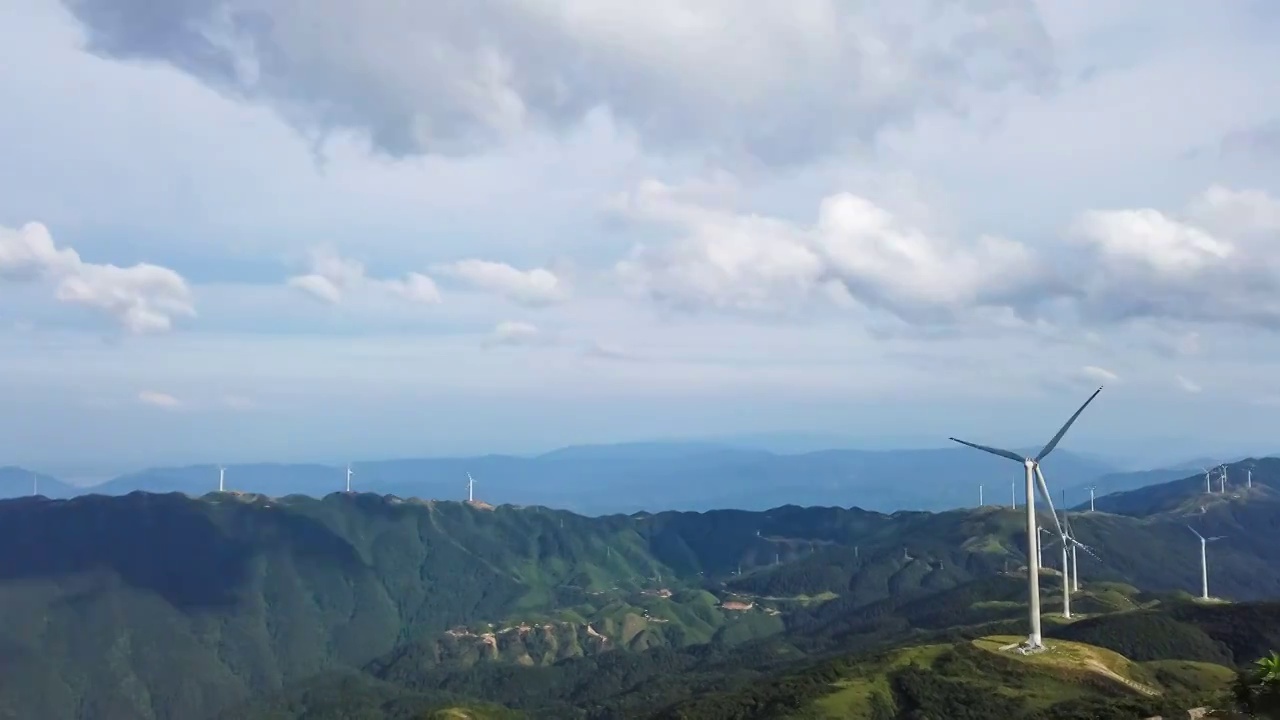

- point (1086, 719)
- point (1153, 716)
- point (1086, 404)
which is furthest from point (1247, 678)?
point (1086, 404)

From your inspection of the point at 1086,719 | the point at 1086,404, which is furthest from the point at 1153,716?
the point at 1086,404

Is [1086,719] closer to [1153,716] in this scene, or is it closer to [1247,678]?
[1153,716]

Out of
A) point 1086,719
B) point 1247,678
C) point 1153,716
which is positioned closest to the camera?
point 1247,678

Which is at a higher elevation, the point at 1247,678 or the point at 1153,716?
the point at 1247,678

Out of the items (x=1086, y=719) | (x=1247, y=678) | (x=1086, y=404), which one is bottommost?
(x=1086, y=719)

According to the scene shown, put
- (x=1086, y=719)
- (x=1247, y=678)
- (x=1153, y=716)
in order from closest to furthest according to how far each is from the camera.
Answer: (x=1247, y=678), (x=1153, y=716), (x=1086, y=719)

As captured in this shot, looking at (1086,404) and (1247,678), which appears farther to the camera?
(1086,404)

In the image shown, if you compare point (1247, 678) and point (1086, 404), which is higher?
point (1086, 404)

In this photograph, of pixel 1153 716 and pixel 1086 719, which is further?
pixel 1086 719
